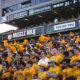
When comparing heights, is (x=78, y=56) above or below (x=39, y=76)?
above

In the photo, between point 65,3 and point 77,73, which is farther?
point 65,3

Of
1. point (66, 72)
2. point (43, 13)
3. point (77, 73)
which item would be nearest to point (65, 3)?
point (43, 13)

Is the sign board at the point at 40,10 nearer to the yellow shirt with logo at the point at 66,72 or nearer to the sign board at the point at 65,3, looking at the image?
the sign board at the point at 65,3

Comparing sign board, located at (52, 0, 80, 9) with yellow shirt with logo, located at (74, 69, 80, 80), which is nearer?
yellow shirt with logo, located at (74, 69, 80, 80)

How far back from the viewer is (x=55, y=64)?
22.2 feet

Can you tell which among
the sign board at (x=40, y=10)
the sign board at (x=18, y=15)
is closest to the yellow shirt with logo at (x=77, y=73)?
the sign board at (x=40, y=10)

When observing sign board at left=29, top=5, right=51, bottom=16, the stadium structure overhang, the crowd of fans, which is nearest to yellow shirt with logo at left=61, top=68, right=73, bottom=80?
the crowd of fans

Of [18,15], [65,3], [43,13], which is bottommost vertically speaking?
[43,13]

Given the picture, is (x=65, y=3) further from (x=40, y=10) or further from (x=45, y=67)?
(x=45, y=67)

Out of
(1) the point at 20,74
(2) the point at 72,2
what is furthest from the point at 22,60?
(2) the point at 72,2

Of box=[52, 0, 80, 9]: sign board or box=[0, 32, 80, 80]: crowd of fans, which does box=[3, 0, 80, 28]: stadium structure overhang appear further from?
box=[0, 32, 80, 80]: crowd of fans

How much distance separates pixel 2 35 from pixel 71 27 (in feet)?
35.9

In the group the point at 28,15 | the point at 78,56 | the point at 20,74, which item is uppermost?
the point at 28,15

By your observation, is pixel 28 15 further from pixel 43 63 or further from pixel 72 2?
pixel 43 63
